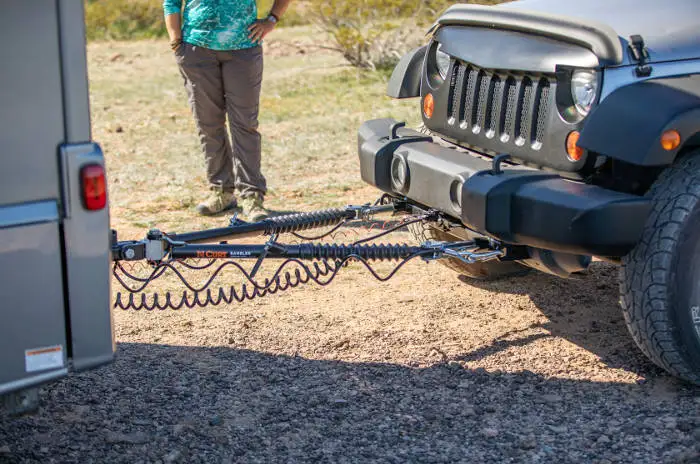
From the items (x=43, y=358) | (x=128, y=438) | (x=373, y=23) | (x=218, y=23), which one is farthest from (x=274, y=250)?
(x=373, y=23)

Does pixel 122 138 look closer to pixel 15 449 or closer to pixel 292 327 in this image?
pixel 292 327

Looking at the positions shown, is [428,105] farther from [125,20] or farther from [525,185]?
[125,20]

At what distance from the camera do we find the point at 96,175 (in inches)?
120

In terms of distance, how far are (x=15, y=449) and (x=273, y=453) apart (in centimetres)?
97

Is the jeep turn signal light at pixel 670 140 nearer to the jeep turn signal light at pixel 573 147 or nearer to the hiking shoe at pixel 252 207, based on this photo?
the jeep turn signal light at pixel 573 147

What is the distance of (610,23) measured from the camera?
420cm

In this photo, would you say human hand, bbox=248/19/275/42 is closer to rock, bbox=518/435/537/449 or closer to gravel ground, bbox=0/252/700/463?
gravel ground, bbox=0/252/700/463

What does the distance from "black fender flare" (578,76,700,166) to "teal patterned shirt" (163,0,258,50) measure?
332 cm

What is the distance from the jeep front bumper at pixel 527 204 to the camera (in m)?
3.68

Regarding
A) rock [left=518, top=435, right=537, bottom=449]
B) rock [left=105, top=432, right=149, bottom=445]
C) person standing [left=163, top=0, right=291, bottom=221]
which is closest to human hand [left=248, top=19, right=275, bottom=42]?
person standing [left=163, top=0, right=291, bottom=221]

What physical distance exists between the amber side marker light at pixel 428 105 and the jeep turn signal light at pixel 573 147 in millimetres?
1034

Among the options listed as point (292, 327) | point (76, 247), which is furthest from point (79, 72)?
point (292, 327)

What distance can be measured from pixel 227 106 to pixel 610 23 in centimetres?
332

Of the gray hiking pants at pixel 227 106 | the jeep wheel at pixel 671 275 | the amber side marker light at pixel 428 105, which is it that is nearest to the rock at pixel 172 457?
the jeep wheel at pixel 671 275
